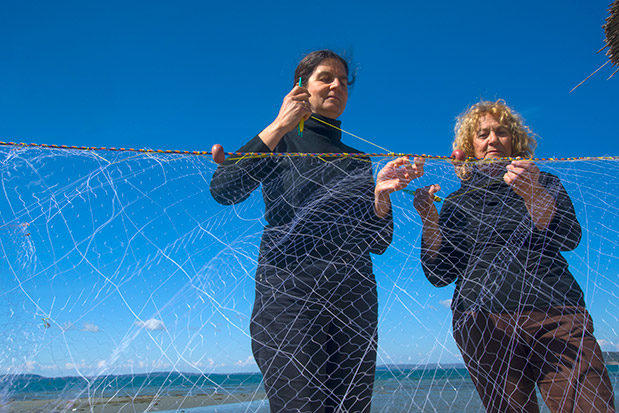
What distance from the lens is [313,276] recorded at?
153cm

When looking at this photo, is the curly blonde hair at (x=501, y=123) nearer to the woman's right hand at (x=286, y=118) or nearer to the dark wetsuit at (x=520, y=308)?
the dark wetsuit at (x=520, y=308)

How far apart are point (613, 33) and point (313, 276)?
15.7 ft

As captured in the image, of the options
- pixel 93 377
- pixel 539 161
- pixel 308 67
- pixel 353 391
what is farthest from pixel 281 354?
pixel 539 161

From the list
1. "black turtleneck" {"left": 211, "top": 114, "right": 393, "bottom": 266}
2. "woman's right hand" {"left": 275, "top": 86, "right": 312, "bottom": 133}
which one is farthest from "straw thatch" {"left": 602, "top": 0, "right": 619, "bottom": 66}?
"woman's right hand" {"left": 275, "top": 86, "right": 312, "bottom": 133}

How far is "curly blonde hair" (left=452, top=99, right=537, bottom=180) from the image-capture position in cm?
222

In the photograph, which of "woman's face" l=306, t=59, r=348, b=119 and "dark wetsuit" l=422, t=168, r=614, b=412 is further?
"woman's face" l=306, t=59, r=348, b=119

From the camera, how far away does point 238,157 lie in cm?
166

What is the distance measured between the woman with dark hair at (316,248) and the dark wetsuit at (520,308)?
39 cm

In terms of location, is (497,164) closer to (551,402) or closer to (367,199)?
(367,199)

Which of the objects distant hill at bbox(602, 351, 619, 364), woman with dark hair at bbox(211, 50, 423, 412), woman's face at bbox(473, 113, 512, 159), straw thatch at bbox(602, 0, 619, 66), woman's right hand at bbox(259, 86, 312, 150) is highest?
straw thatch at bbox(602, 0, 619, 66)

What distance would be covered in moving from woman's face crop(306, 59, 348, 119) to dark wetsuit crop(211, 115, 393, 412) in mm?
230

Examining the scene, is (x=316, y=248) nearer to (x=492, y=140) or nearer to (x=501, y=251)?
(x=501, y=251)

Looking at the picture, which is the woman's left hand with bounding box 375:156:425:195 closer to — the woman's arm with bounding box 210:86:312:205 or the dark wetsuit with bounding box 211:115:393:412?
the dark wetsuit with bounding box 211:115:393:412

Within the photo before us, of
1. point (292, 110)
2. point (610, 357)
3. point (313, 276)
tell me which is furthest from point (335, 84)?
point (610, 357)
